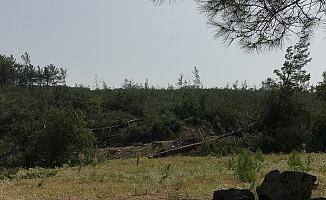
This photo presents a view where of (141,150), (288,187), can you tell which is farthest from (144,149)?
(288,187)

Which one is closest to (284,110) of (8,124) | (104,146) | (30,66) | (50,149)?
(104,146)

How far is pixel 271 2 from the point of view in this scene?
15.3 ft

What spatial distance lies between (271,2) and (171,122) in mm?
17330

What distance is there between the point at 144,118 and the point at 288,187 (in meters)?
18.2

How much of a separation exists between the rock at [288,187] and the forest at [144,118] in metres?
2.14

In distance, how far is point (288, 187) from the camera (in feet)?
14.3

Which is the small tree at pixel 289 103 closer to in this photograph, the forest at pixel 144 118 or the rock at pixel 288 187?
the forest at pixel 144 118

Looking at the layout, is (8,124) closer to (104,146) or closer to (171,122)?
(104,146)

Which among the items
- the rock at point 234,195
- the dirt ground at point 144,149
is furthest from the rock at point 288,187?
the dirt ground at point 144,149

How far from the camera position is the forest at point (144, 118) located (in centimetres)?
1313

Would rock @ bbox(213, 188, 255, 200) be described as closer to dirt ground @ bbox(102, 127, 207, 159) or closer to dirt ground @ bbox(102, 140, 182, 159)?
dirt ground @ bbox(102, 127, 207, 159)

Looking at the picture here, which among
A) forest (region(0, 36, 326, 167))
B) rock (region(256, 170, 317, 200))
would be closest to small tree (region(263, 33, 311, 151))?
forest (region(0, 36, 326, 167))

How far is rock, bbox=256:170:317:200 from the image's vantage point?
430 centimetres

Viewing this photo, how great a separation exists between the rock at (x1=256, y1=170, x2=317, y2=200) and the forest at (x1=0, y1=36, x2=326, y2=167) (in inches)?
84.2
